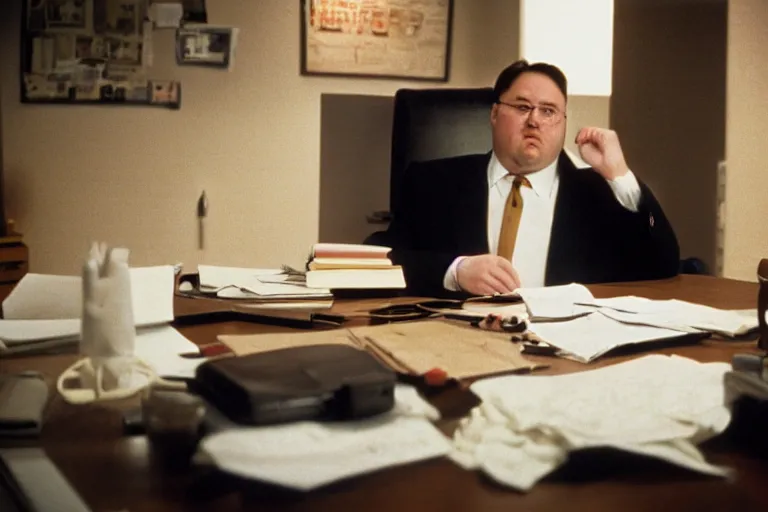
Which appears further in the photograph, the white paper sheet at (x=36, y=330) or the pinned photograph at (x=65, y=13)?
the pinned photograph at (x=65, y=13)

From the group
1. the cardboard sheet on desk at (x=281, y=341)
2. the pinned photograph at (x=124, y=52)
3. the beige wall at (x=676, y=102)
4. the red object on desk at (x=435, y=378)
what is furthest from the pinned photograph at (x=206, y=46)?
the red object on desk at (x=435, y=378)

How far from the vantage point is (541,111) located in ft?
7.50

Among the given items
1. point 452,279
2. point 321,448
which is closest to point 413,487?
point 321,448

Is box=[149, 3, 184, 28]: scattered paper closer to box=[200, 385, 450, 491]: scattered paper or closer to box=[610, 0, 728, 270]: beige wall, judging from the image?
box=[610, 0, 728, 270]: beige wall

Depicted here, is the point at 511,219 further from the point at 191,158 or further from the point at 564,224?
the point at 191,158

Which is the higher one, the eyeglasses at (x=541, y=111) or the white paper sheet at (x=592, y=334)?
the eyeglasses at (x=541, y=111)

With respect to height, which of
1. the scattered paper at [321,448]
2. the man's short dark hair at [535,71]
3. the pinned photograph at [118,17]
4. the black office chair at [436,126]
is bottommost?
the scattered paper at [321,448]

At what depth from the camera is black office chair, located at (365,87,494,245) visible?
7.60 feet

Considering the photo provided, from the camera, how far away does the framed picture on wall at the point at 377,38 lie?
3.19 meters

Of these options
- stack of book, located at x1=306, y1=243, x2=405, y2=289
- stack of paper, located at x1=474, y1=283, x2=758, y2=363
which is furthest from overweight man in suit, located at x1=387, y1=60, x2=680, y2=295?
stack of paper, located at x1=474, y1=283, x2=758, y2=363

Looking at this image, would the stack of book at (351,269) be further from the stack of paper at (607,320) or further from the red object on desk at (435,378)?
the red object on desk at (435,378)

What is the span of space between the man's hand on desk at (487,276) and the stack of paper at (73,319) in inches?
23.6

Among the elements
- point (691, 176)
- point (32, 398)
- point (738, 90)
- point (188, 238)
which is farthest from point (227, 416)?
point (691, 176)

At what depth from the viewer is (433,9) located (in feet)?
10.8
